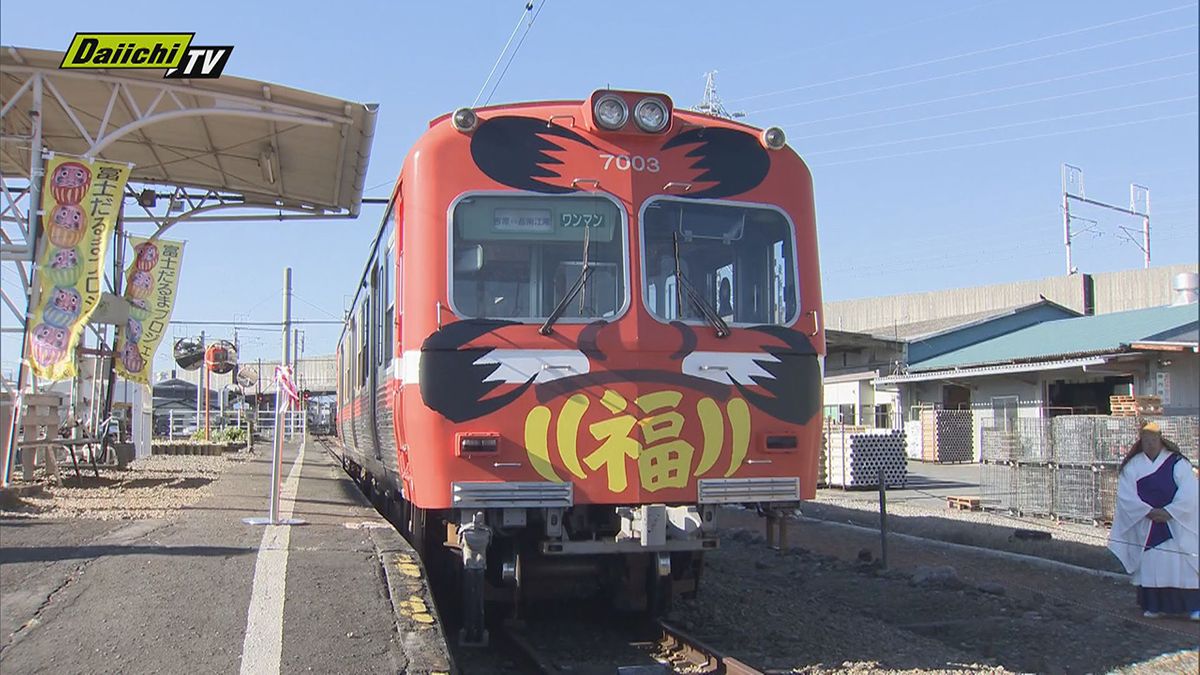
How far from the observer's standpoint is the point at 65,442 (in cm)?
1238

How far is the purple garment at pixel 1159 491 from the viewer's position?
8148 mm

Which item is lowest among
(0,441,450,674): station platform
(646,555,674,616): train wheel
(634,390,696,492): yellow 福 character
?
(646,555,674,616): train wheel

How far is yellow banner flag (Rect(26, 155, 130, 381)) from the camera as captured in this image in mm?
10836

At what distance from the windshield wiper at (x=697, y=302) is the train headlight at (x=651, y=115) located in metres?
0.70

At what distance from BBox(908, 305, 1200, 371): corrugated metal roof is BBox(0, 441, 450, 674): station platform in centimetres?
2044

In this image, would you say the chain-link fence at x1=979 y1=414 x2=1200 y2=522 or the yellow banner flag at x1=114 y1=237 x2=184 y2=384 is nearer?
the chain-link fence at x1=979 y1=414 x2=1200 y2=522

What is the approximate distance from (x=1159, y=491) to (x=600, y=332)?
18.0 feet

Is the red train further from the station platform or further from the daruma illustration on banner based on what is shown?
the daruma illustration on banner

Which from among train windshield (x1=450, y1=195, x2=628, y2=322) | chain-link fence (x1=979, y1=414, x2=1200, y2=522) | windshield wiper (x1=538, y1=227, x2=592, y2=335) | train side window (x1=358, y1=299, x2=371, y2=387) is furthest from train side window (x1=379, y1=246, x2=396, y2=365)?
chain-link fence (x1=979, y1=414, x2=1200, y2=522)

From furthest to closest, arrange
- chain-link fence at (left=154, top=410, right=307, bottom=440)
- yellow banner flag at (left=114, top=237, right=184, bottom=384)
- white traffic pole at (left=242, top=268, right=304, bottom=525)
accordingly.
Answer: chain-link fence at (left=154, top=410, right=307, bottom=440) → yellow banner flag at (left=114, top=237, right=184, bottom=384) → white traffic pole at (left=242, top=268, right=304, bottom=525)

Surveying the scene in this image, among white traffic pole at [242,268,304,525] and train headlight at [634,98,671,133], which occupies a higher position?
train headlight at [634,98,671,133]

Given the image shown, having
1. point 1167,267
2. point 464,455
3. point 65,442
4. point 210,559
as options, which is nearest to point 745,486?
point 464,455

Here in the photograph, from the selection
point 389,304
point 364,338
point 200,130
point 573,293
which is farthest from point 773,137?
point 200,130

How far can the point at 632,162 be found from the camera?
6215 mm
